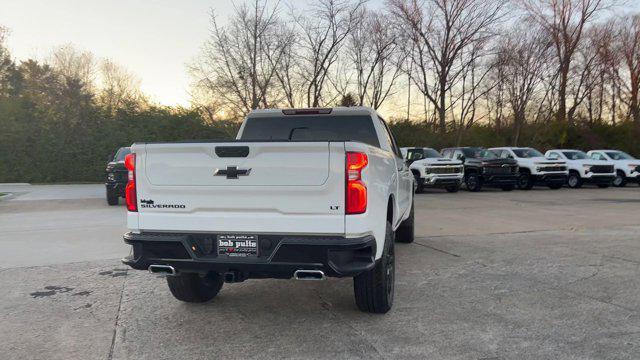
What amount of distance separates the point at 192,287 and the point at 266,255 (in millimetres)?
1430

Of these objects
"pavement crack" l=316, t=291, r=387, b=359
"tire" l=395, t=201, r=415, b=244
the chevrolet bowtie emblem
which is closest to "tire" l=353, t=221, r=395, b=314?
"pavement crack" l=316, t=291, r=387, b=359

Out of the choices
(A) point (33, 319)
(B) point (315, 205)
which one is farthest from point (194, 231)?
(A) point (33, 319)

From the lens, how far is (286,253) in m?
3.63

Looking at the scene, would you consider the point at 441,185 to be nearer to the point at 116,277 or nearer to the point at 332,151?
the point at 116,277

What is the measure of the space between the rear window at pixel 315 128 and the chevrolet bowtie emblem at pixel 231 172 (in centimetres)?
184

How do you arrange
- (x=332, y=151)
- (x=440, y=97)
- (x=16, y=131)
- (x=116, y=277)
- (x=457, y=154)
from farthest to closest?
(x=440, y=97)
(x=16, y=131)
(x=457, y=154)
(x=116, y=277)
(x=332, y=151)

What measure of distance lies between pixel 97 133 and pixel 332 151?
2564 centimetres

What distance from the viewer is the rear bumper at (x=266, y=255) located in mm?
3568

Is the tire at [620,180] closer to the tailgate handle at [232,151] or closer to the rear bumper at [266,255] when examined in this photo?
the rear bumper at [266,255]

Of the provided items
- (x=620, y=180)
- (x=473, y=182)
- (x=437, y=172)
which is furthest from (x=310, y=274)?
(x=620, y=180)

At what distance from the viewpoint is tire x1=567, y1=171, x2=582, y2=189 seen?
21.9 meters

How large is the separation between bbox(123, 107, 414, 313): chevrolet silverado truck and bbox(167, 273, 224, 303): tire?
82 cm

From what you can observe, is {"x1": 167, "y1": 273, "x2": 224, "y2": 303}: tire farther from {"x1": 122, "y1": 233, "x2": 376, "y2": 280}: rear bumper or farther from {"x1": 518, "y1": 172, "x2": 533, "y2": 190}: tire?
{"x1": 518, "y1": 172, "x2": 533, "y2": 190}: tire

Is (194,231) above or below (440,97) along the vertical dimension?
below
